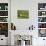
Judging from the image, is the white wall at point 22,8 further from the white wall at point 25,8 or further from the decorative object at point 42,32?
the decorative object at point 42,32

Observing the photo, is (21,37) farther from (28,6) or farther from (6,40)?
(28,6)

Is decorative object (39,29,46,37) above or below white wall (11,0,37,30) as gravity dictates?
below

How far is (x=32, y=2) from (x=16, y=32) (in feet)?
5.67

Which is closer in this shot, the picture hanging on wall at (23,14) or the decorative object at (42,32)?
the picture hanging on wall at (23,14)

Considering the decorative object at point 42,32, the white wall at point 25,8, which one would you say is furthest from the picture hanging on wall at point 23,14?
the decorative object at point 42,32

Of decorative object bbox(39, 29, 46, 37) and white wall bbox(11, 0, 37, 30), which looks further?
decorative object bbox(39, 29, 46, 37)

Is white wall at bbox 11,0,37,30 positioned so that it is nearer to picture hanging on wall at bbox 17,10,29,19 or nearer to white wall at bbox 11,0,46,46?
white wall at bbox 11,0,46,46

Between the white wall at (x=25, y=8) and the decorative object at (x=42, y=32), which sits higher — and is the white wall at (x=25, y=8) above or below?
above

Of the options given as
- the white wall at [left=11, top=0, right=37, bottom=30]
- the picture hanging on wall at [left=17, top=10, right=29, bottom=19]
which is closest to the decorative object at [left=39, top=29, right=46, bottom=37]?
the white wall at [left=11, top=0, right=37, bottom=30]

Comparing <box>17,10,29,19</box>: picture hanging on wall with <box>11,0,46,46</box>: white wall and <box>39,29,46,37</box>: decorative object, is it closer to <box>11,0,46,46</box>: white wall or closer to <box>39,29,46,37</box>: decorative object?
<box>11,0,46,46</box>: white wall

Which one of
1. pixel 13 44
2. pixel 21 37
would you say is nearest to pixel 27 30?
pixel 21 37

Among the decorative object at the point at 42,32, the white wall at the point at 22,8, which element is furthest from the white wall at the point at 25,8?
the decorative object at the point at 42,32

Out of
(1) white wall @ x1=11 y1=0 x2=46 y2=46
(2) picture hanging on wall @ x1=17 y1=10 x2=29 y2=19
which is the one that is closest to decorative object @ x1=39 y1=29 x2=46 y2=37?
(1) white wall @ x1=11 y1=0 x2=46 y2=46

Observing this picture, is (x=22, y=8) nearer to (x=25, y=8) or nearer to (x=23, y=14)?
(x=25, y=8)
